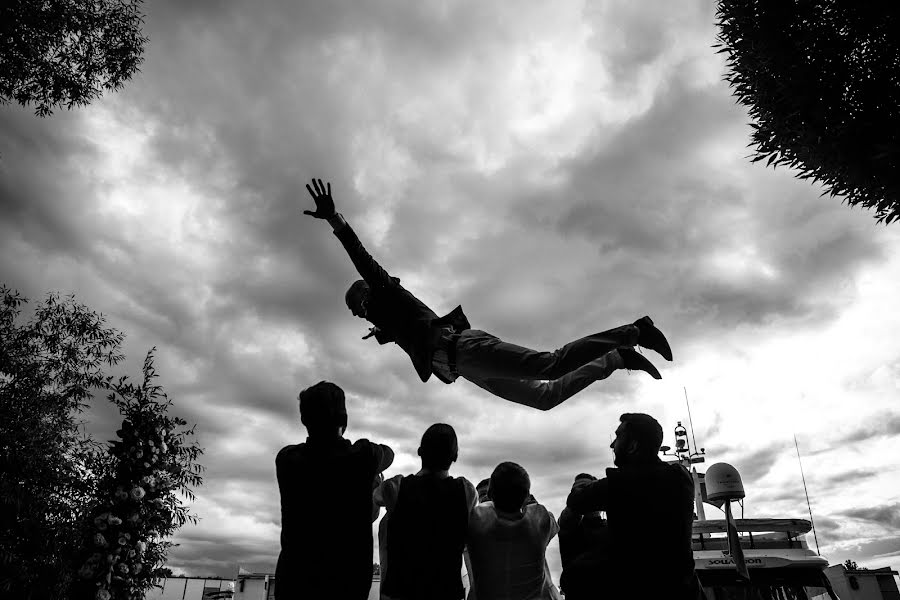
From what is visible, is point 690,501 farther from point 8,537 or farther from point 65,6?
point 8,537

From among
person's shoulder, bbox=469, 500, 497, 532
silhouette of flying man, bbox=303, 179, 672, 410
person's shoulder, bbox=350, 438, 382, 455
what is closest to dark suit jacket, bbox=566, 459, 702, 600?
person's shoulder, bbox=469, 500, 497, 532

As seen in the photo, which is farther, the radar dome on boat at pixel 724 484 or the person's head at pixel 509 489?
the radar dome on boat at pixel 724 484

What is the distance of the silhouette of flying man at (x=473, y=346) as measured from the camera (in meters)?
4.17

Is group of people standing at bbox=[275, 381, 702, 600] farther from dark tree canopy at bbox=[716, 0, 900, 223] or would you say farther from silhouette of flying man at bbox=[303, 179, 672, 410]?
dark tree canopy at bbox=[716, 0, 900, 223]

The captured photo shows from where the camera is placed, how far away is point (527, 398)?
4.77 meters

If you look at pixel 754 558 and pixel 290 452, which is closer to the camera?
pixel 290 452

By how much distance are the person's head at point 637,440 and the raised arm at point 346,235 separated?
7.99 feet

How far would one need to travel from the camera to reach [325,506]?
2711mm

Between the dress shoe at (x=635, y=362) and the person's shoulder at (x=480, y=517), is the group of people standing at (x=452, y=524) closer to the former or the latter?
the person's shoulder at (x=480, y=517)

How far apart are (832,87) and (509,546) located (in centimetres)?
572

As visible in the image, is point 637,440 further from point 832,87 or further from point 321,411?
point 832,87

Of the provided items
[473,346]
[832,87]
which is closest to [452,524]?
[473,346]

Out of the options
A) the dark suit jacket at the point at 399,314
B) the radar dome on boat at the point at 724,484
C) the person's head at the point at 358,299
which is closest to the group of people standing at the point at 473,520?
the dark suit jacket at the point at 399,314

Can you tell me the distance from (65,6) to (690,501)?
34.8 ft
